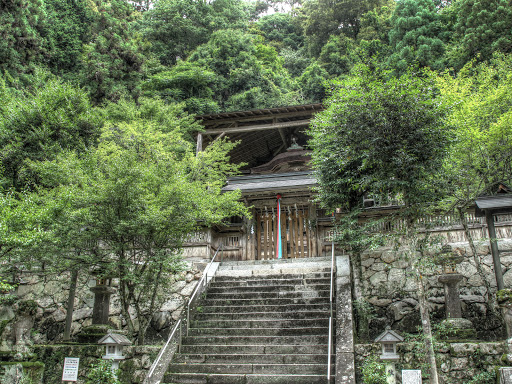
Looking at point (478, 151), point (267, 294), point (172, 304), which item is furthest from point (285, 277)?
point (478, 151)

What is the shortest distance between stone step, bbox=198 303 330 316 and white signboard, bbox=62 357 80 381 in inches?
113

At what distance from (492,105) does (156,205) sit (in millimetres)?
9284

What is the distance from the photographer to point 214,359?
24.5ft

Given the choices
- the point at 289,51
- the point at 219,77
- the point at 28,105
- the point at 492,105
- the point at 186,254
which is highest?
the point at 289,51

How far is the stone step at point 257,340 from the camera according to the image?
7.60 metres

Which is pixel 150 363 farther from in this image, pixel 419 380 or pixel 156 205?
pixel 419 380

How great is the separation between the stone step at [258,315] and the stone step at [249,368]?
5.07ft

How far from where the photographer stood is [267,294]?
949cm

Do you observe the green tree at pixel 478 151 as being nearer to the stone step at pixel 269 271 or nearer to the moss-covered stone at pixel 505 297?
the moss-covered stone at pixel 505 297

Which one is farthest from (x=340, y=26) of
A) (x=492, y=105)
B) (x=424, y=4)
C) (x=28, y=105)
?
(x=28, y=105)

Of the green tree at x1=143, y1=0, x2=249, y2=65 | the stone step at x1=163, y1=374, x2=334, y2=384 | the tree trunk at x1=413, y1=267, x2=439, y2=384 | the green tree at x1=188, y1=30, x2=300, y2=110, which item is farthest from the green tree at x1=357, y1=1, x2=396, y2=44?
the stone step at x1=163, y1=374, x2=334, y2=384

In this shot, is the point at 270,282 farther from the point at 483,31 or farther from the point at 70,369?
the point at 483,31

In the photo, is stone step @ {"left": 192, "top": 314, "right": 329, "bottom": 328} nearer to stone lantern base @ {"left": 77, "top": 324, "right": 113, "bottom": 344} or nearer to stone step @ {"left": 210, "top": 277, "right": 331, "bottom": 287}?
stone step @ {"left": 210, "top": 277, "right": 331, "bottom": 287}

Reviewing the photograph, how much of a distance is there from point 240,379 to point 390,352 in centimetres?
267
